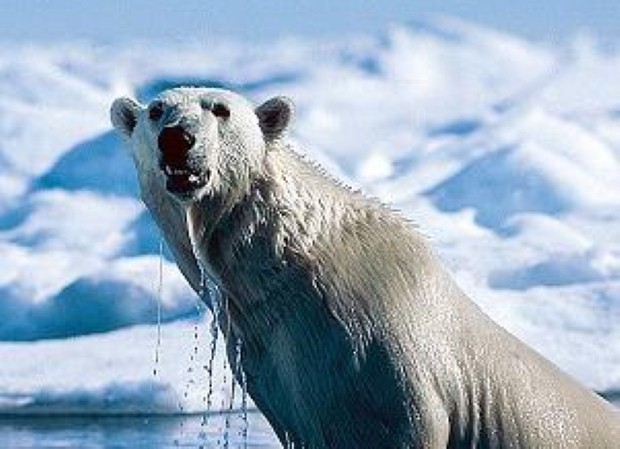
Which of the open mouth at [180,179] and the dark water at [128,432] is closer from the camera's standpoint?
the open mouth at [180,179]

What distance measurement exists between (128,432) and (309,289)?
544 centimetres

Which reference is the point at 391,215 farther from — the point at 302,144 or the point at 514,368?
the point at 302,144

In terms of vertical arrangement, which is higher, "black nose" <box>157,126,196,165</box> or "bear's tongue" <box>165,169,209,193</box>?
"black nose" <box>157,126,196,165</box>

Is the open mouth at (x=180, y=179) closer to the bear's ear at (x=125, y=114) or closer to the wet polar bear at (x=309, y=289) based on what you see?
the wet polar bear at (x=309, y=289)

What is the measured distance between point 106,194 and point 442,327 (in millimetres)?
11891

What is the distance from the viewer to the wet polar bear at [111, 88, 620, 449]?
503 cm

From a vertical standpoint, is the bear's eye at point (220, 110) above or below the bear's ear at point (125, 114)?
below

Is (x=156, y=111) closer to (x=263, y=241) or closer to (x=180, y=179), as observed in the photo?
(x=180, y=179)

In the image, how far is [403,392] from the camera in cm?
506

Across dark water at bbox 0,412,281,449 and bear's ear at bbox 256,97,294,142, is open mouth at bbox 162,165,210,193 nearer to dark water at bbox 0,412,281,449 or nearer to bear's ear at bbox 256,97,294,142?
bear's ear at bbox 256,97,294,142

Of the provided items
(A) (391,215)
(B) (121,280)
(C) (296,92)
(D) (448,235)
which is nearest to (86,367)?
(B) (121,280)

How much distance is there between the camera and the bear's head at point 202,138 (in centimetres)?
490

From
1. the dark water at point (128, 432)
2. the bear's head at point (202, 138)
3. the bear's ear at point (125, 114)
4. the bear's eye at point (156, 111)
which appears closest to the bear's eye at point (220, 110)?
the bear's head at point (202, 138)

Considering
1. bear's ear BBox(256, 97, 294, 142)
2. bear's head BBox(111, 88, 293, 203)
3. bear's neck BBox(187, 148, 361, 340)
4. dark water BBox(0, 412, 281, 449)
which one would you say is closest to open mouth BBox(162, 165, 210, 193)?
bear's head BBox(111, 88, 293, 203)
